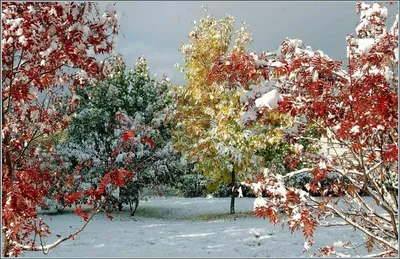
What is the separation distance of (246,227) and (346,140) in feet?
36.1

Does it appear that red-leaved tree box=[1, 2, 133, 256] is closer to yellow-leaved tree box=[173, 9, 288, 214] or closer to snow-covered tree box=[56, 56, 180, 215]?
yellow-leaved tree box=[173, 9, 288, 214]

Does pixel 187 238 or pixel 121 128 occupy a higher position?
pixel 121 128

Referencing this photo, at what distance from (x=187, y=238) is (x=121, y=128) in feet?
22.9

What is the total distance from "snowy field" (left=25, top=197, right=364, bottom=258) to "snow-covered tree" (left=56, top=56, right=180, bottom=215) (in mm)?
2031

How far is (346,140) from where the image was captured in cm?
395

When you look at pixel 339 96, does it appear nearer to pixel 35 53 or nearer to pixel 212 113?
pixel 35 53

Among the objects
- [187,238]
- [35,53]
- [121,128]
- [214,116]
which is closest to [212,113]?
[214,116]

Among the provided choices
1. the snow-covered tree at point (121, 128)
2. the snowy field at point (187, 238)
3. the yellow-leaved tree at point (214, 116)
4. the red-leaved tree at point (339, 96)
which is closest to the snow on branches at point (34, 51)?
the red-leaved tree at point (339, 96)

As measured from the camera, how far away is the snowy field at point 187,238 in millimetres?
10562

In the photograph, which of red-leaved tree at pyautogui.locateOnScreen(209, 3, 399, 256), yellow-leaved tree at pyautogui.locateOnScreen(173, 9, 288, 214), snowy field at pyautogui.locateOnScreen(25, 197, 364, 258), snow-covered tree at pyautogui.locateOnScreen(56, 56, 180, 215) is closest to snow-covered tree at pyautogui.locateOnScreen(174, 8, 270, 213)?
yellow-leaved tree at pyautogui.locateOnScreen(173, 9, 288, 214)

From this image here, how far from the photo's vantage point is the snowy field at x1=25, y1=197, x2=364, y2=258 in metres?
10.6

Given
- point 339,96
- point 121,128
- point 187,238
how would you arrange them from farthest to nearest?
point 121,128 < point 187,238 < point 339,96

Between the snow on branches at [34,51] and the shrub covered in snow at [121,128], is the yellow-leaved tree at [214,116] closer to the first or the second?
the shrub covered in snow at [121,128]

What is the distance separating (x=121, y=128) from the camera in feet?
59.7
